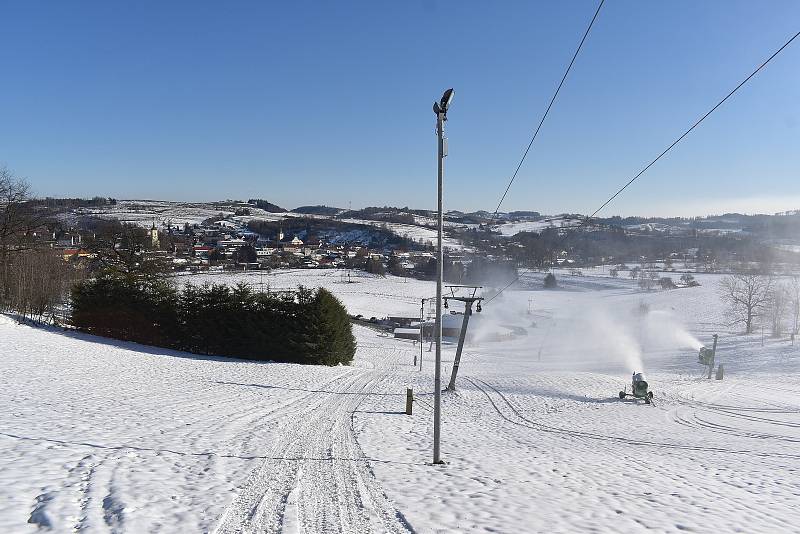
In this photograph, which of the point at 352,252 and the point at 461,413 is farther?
the point at 352,252

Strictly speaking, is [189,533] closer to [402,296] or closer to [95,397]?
[95,397]

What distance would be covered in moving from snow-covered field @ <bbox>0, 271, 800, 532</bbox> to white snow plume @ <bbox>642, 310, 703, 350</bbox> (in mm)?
24304

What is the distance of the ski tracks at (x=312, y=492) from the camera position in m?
7.21

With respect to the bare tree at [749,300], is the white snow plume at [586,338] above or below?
below

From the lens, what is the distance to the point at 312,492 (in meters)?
8.59

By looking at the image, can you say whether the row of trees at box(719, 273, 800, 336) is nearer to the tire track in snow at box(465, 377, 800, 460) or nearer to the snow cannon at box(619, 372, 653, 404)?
the snow cannon at box(619, 372, 653, 404)

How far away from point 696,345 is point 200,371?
52120 millimetres

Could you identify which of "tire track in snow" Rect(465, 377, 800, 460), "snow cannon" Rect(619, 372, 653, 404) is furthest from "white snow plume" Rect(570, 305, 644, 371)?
"tire track in snow" Rect(465, 377, 800, 460)

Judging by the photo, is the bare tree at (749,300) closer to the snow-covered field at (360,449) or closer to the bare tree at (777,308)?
the bare tree at (777,308)

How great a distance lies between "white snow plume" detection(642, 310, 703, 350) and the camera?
184ft

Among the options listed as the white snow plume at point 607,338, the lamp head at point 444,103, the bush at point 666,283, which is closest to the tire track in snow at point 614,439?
the lamp head at point 444,103

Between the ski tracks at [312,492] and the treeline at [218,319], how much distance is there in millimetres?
17757

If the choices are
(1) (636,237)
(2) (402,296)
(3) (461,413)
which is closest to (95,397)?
(3) (461,413)

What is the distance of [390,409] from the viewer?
19484 millimetres
